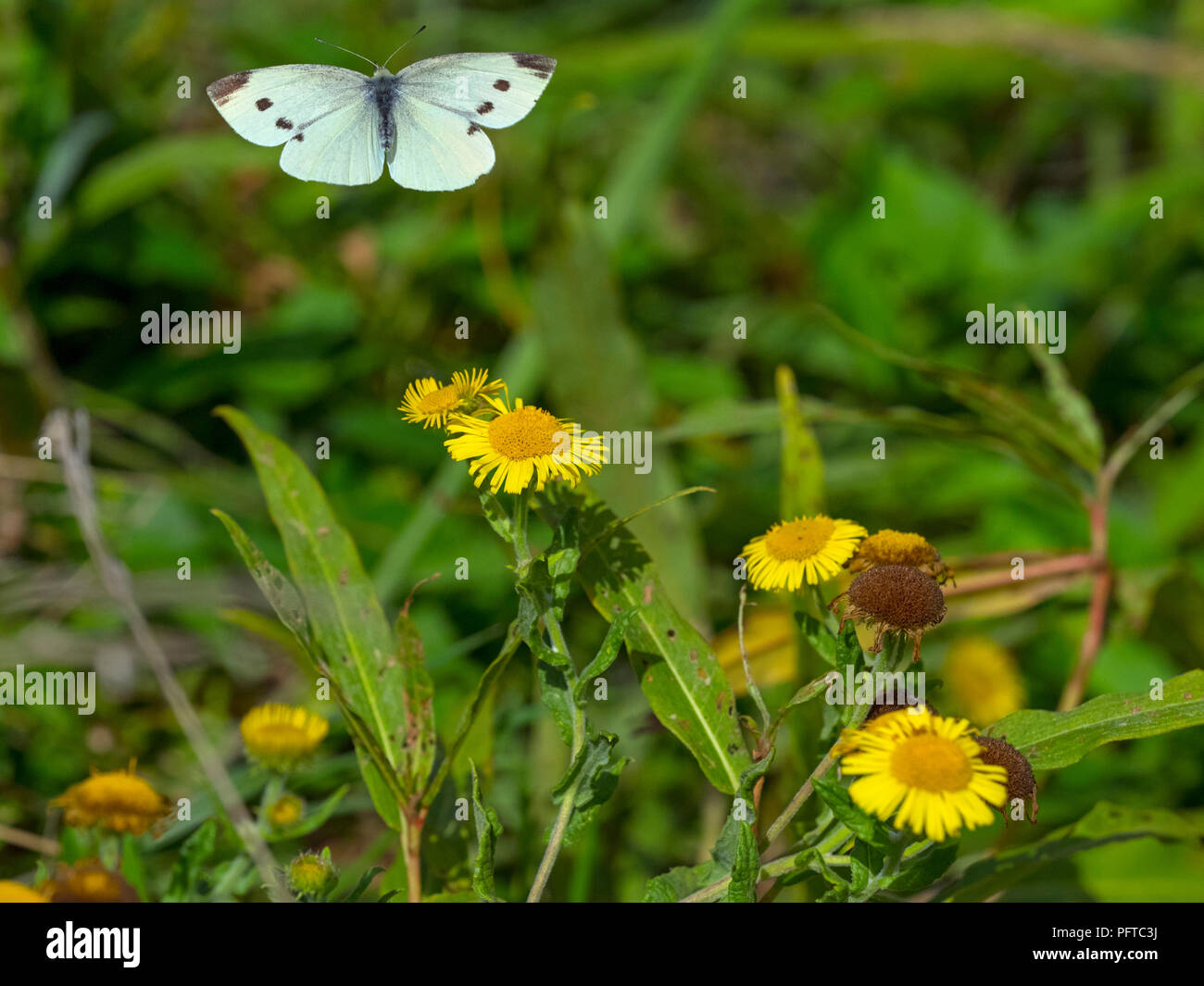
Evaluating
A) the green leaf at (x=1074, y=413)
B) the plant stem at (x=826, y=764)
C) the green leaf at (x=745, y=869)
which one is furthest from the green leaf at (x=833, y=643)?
the green leaf at (x=1074, y=413)

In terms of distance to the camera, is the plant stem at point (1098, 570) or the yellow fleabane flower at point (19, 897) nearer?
the yellow fleabane flower at point (19, 897)

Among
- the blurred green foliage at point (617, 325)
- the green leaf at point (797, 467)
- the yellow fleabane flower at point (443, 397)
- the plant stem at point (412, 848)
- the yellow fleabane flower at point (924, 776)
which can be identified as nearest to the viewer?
the yellow fleabane flower at point (924, 776)

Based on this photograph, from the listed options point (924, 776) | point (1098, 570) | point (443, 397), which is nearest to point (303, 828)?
point (443, 397)

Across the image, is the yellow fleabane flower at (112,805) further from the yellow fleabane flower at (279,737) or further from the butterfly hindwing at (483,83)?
the butterfly hindwing at (483,83)

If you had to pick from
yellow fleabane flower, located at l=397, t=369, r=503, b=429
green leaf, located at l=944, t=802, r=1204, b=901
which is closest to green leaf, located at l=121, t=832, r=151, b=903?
yellow fleabane flower, located at l=397, t=369, r=503, b=429
